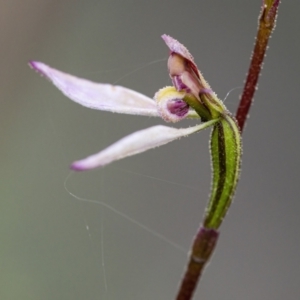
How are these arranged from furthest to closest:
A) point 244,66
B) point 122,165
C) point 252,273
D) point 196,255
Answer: point 244,66 → point 122,165 → point 252,273 → point 196,255

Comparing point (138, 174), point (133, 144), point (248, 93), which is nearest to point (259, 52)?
point (248, 93)

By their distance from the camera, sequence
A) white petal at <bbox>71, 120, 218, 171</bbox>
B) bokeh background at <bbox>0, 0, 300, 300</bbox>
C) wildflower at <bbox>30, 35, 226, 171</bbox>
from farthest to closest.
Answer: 1. bokeh background at <bbox>0, 0, 300, 300</bbox>
2. wildflower at <bbox>30, 35, 226, 171</bbox>
3. white petal at <bbox>71, 120, 218, 171</bbox>

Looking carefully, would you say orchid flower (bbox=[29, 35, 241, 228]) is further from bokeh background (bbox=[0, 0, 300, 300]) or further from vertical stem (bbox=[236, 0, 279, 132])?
bokeh background (bbox=[0, 0, 300, 300])

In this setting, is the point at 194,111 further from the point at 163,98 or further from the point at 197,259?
the point at 197,259

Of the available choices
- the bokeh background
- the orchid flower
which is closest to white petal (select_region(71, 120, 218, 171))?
the orchid flower

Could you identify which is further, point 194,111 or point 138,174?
point 138,174

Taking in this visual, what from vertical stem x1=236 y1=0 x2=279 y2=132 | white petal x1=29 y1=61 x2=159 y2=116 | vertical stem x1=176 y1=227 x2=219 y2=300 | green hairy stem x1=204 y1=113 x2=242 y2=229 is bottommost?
vertical stem x1=176 y1=227 x2=219 y2=300

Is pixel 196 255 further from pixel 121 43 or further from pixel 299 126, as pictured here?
pixel 121 43

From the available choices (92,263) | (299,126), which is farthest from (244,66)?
(92,263)
